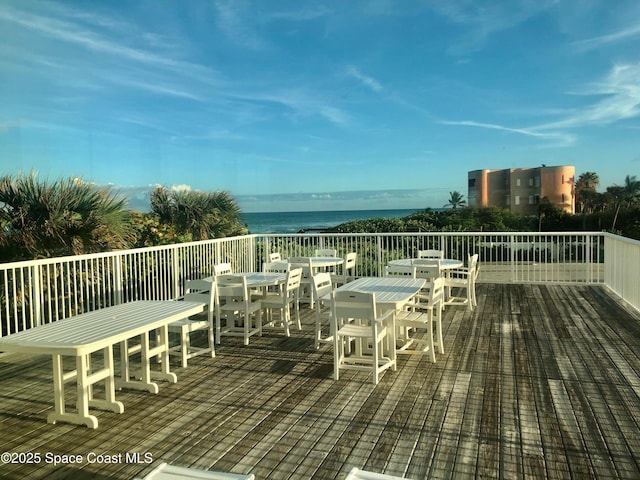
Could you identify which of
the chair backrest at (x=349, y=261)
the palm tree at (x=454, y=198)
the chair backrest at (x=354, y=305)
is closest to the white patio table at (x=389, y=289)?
the chair backrest at (x=354, y=305)

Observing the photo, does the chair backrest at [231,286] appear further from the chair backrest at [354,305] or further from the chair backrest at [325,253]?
the chair backrest at [325,253]

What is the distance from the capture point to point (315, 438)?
3156mm

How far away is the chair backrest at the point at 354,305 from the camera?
4223 millimetres

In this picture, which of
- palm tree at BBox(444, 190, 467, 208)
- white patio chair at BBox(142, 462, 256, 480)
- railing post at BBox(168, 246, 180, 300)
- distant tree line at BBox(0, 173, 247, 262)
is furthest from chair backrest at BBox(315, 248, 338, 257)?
palm tree at BBox(444, 190, 467, 208)

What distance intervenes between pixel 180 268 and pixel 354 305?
14.0 feet

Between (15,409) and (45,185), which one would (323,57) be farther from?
(15,409)

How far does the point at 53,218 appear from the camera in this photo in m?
6.96

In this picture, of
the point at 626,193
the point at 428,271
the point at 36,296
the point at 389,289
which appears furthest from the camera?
the point at 626,193

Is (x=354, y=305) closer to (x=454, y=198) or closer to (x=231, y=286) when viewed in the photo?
(x=231, y=286)

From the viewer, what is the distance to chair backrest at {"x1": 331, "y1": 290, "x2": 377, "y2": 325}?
422 cm

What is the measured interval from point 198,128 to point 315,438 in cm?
3553

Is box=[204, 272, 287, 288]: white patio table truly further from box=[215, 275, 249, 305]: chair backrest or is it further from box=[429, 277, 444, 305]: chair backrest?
box=[429, 277, 444, 305]: chair backrest

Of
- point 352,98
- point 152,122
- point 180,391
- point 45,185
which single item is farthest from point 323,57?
point 180,391

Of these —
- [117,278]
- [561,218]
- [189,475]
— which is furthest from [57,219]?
[561,218]
